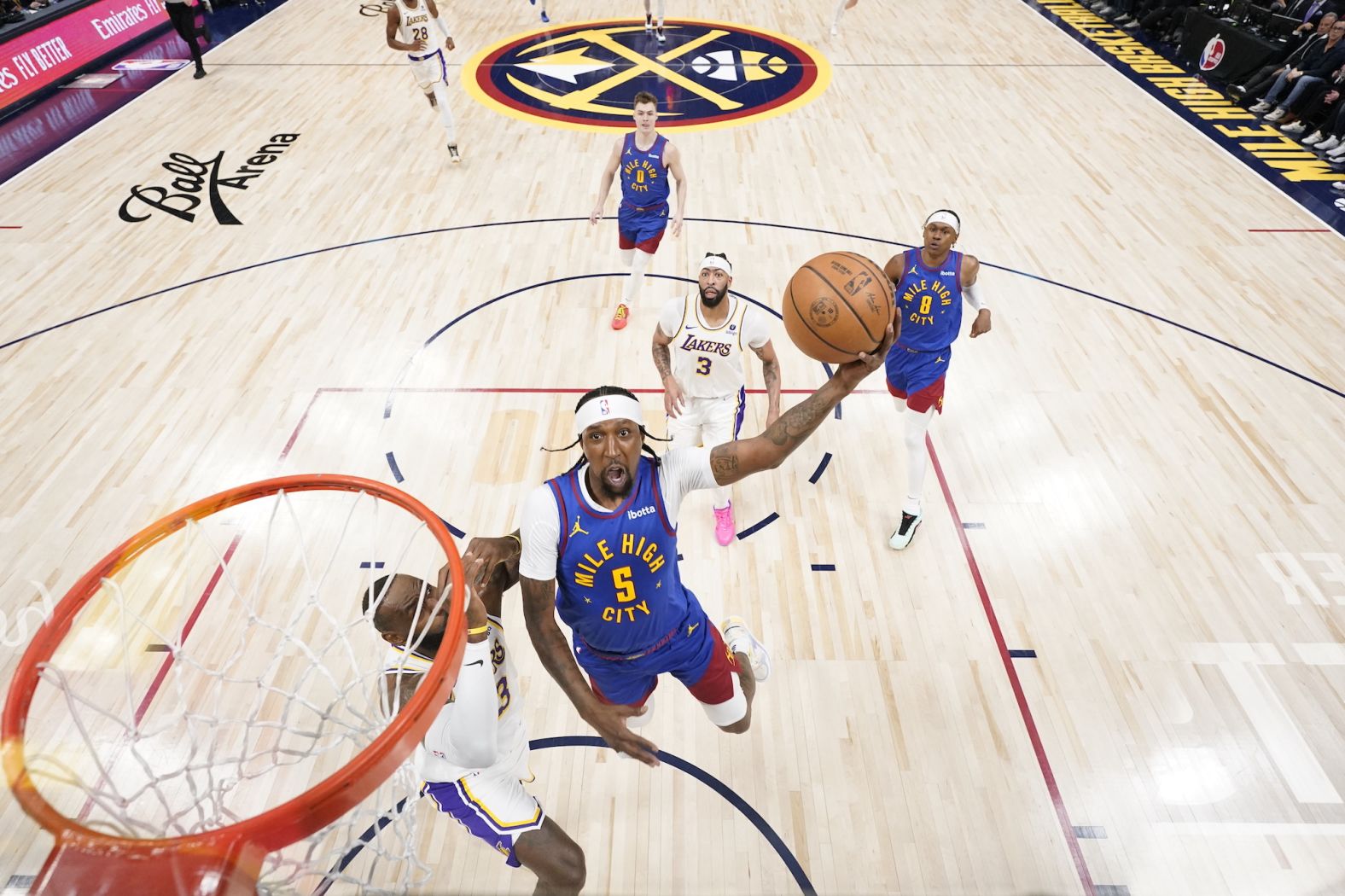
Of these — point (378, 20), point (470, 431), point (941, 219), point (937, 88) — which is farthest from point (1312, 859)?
point (378, 20)

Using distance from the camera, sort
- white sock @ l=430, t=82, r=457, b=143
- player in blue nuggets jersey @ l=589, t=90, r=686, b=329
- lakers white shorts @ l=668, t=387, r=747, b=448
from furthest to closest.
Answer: white sock @ l=430, t=82, r=457, b=143 → player in blue nuggets jersey @ l=589, t=90, r=686, b=329 → lakers white shorts @ l=668, t=387, r=747, b=448

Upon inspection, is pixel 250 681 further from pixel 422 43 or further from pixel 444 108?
pixel 422 43

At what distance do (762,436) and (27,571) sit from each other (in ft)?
15.1

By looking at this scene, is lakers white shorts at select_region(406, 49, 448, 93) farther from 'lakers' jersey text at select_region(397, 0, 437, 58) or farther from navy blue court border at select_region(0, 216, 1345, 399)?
navy blue court border at select_region(0, 216, 1345, 399)

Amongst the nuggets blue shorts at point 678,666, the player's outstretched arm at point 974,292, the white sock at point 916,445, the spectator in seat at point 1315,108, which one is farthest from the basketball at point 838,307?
the spectator in seat at point 1315,108

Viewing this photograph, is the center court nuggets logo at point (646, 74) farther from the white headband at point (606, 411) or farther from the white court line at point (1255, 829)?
the white court line at point (1255, 829)

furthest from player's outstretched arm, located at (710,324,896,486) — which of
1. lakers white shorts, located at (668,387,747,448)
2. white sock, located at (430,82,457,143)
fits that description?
white sock, located at (430,82,457,143)

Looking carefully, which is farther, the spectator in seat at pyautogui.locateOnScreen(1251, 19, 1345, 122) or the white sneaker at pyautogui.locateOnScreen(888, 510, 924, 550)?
the spectator in seat at pyautogui.locateOnScreen(1251, 19, 1345, 122)

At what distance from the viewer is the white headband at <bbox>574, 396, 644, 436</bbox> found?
2.56 metres

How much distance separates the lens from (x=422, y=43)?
835 cm

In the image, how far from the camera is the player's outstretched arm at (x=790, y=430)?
233 cm

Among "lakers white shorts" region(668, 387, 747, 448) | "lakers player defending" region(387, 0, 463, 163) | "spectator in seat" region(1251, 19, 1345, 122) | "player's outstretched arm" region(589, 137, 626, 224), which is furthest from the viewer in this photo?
"spectator in seat" region(1251, 19, 1345, 122)

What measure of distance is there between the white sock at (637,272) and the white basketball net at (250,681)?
2608 millimetres

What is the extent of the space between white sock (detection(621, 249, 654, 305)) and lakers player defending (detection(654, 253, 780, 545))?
1.93 metres
